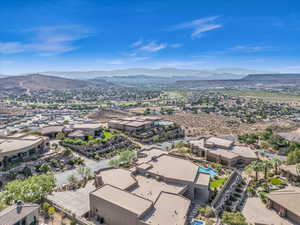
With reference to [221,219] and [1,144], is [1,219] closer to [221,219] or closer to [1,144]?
[221,219]

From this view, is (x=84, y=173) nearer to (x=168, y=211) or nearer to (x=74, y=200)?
(x=74, y=200)

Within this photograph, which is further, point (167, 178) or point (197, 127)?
point (197, 127)

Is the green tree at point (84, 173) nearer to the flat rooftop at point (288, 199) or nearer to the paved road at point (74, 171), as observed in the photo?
the paved road at point (74, 171)

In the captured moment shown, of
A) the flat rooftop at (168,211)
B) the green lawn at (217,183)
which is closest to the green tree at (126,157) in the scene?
the flat rooftop at (168,211)

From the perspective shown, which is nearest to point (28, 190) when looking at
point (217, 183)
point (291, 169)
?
point (217, 183)

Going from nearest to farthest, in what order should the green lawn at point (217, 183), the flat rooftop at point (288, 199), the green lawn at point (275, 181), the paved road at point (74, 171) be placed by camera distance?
1. the flat rooftop at point (288, 199)
2. the green lawn at point (217, 183)
3. the paved road at point (74, 171)
4. the green lawn at point (275, 181)

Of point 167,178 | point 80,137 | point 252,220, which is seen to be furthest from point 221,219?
point 80,137
